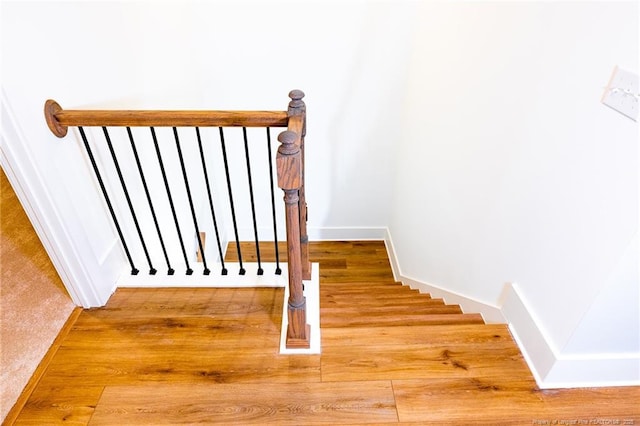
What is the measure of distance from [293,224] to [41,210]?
0.97 metres

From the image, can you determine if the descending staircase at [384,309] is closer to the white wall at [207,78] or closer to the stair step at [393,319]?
the stair step at [393,319]

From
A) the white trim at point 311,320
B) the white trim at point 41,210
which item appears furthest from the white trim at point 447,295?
the white trim at point 41,210

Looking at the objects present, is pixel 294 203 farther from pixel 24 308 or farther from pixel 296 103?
pixel 24 308

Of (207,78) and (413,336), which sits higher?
(207,78)

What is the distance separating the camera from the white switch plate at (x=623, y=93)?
3.23ft

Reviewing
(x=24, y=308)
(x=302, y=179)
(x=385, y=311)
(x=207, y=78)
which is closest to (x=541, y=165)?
(x=302, y=179)

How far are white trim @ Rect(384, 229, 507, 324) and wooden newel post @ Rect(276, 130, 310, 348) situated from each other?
36.5 inches

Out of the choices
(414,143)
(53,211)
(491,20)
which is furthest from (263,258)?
(491,20)

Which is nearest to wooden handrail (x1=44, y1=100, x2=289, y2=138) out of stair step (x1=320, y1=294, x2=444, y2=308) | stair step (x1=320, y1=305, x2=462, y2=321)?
stair step (x1=320, y1=305, x2=462, y2=321)

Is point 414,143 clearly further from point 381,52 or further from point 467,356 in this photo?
point 467,356

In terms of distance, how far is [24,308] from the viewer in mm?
1690

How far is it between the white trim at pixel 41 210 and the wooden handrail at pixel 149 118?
0.15 m

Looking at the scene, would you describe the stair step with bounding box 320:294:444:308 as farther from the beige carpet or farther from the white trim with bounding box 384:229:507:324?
the beige carpet

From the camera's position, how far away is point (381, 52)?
2859 mm
